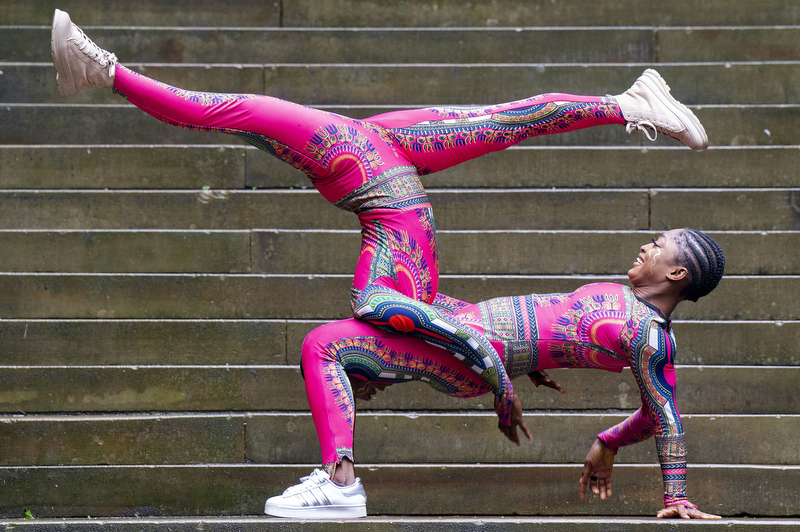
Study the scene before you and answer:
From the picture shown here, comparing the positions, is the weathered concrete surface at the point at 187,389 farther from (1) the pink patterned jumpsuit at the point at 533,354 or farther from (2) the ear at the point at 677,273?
(2) the ear at the point at 677,273

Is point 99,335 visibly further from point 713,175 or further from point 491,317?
point 713,175

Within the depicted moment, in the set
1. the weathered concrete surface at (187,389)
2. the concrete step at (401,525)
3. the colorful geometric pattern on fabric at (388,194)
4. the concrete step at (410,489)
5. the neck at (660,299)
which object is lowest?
the concrete step at (410,489)

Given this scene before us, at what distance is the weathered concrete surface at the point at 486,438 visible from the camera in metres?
4.28

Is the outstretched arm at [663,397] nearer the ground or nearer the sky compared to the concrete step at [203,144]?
nearer the ground

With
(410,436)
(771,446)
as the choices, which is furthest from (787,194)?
(410,436)

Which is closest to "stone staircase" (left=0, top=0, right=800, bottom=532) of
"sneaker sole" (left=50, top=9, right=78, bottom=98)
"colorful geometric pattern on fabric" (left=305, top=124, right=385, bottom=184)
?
"colorful geometric pattern on fabric" (left=305, top=124, right=385, bottom=184)

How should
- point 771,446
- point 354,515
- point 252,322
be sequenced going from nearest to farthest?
point 354,515 < point 771,446 < point 252,322

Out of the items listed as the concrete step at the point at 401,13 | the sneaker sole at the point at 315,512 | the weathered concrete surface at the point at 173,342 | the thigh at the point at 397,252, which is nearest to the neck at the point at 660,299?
the thigh at the point at 397,252

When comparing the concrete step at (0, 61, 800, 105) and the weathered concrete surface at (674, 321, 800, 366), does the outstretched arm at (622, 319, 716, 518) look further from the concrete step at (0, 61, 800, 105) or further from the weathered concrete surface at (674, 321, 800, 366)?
the concrete step at (0, 61, 800, 105)

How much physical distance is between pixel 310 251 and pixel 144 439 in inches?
52.9

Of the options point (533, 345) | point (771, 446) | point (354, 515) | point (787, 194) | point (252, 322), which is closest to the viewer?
point (354, 515)

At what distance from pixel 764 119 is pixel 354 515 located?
12.1ft

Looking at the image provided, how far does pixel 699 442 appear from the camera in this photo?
14.1 ft

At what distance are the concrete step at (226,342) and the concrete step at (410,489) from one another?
26.1 inches
